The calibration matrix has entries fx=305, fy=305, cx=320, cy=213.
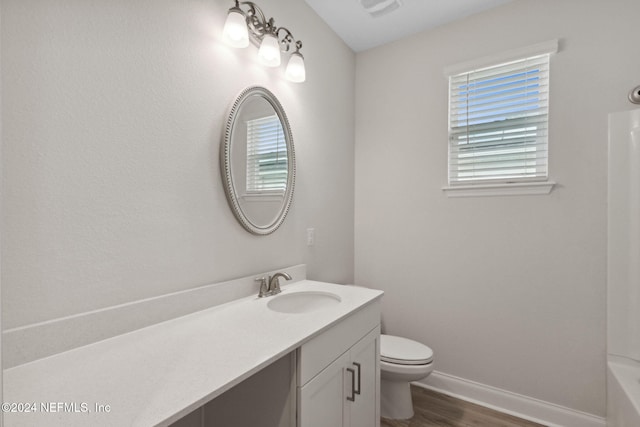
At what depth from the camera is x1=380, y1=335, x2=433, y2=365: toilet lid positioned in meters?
1.76

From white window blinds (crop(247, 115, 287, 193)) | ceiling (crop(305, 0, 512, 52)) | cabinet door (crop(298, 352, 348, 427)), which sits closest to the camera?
cabinet door (crop(298, 352, 348, 427))

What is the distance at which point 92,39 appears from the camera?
961 mm

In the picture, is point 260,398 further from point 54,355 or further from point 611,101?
point 611,101

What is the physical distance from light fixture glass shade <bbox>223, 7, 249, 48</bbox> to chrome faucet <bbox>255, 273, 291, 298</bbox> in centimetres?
109

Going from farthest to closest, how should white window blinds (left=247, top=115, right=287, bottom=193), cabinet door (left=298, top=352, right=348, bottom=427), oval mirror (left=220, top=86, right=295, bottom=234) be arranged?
white window blinds (left=247, top=115, right=287, bottom=193), oval mirror (left=220, top=86, right=295, bottom=234), cabinet door (left=298, top=352, right=348, bottom=427)

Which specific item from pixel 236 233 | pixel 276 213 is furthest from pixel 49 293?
pixel 276 213

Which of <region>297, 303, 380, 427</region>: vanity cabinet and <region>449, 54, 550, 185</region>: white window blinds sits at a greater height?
<region>449, 54, 550, 185</region>: white window blinds

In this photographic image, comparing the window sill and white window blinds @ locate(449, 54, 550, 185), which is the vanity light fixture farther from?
the window sill

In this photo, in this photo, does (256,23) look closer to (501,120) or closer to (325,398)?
(501,120)

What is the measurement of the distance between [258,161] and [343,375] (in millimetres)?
1063

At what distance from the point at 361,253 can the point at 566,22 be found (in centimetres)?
193

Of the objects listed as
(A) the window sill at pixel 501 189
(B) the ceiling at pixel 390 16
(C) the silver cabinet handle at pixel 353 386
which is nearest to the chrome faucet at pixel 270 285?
(C) the silver cabinet handle at pixel 353 386

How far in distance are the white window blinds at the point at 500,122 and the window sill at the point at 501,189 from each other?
0.13 ft

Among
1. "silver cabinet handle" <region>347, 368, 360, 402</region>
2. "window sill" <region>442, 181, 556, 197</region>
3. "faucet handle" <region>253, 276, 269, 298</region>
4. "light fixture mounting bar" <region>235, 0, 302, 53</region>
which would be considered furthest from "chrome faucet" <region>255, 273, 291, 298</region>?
"window sill" <region>442, 181, 556, 197</region>
